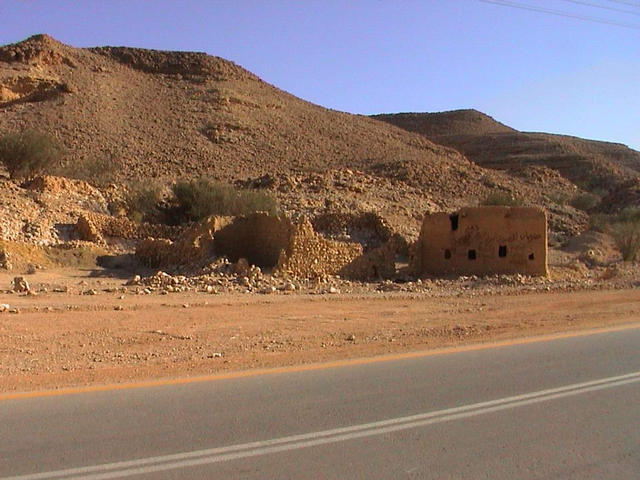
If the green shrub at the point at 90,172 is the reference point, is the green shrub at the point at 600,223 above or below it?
below

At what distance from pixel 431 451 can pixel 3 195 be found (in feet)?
84.9

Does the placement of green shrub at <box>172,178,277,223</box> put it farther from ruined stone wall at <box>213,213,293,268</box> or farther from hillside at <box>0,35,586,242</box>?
ruined stone wall at <box>213,213,293,268</box>

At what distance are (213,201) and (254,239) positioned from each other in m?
11.0

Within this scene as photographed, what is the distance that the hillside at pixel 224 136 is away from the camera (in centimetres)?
4522

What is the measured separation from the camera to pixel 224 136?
59438 millimetres

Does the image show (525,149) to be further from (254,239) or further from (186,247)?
(186,247)

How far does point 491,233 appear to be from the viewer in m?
20.4

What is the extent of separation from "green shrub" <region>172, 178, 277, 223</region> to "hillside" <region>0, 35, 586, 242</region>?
3.25 metres

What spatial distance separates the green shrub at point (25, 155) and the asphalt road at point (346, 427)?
32.1m

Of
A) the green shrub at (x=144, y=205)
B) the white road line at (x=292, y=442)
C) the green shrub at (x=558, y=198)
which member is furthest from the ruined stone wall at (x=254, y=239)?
the green shrub at (x=558, y=198)

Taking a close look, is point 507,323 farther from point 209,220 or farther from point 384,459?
point 209,220

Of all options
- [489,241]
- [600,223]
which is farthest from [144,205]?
[600,223]

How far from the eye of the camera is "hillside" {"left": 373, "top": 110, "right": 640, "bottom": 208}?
2916 inches

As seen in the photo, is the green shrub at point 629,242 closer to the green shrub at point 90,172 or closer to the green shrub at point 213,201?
the green shrub at point 213,201
